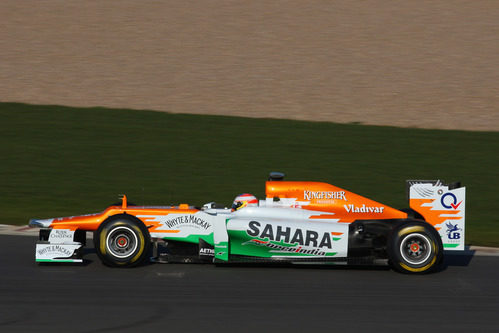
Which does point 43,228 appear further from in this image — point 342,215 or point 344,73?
point 344,73

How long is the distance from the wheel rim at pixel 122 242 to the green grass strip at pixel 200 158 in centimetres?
463

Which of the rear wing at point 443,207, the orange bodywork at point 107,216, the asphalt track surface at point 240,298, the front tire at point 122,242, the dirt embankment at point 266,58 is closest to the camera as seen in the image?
the asphalt track surface at point 240,298

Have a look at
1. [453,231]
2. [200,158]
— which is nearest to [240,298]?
[453,231]

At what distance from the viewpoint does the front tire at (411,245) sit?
9.47 m

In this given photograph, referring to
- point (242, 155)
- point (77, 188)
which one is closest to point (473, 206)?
point (242, 155)

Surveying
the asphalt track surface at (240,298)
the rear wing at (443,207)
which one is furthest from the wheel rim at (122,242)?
the rear wing at (443,207)

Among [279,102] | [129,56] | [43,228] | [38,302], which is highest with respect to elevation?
[129,56]

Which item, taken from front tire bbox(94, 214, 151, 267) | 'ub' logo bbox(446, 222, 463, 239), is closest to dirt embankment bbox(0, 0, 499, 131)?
'ub' logo bbox(446, 222, 463, 239)

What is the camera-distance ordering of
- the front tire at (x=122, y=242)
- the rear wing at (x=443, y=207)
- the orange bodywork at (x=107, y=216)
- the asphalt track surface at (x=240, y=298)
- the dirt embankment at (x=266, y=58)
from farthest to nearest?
1. the dirt embankment at (x=266, y=58)
2. the rear wing at (x=443, y=207)
3. the orange bodywork at (x=107, y=216)
4. the front tire at (x=122, y=242)
5. the asphalt track surface at (x=240, y=298)

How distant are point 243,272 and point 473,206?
7.88 meters

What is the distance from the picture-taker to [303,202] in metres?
9.91

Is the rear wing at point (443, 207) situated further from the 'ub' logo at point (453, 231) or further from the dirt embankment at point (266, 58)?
the dirt embankment at point (266, 58)

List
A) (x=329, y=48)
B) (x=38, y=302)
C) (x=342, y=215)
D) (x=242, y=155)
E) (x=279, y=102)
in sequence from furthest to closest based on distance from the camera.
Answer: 1. (x=329, y=48)
2. (x=279, y=102)
3. (x=242, y=155)
4. (x=342, y=215)
5. (x=38, y=302)

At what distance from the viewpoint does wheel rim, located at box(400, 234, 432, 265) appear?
9.49 metres
